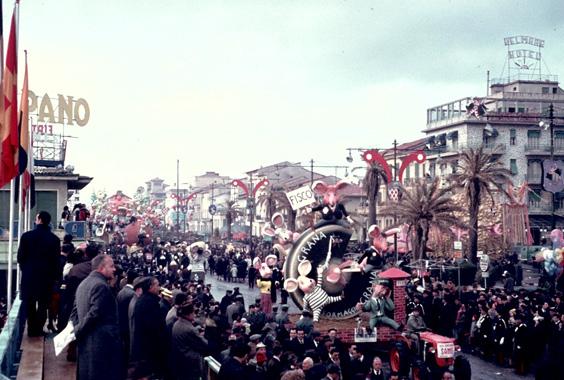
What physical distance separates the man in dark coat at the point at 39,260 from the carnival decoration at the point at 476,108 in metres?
65.4

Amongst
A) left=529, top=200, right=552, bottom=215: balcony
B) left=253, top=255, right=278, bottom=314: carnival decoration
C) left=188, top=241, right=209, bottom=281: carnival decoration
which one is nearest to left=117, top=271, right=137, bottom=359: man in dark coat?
left=253, top=255, right=278, bottom=314: carnival decoration

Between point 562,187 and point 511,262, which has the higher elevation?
point 562,187

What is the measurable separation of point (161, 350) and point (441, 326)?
53.4 ft

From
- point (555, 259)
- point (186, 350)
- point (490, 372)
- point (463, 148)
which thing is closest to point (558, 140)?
point (463, 148)

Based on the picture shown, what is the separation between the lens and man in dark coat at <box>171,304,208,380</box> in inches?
366

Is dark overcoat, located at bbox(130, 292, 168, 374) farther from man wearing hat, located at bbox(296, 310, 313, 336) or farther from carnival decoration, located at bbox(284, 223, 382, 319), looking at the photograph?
carnival decoration, located at bbox(284, 223, 382, 319)

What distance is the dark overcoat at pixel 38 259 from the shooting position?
35.7 feet

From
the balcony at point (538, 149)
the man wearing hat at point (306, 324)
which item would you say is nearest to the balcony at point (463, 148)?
the balcony at point (538, 149)

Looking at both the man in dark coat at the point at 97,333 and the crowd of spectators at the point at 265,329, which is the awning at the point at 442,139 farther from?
the man in dark coat at the point at 97,333

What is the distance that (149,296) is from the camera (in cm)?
920

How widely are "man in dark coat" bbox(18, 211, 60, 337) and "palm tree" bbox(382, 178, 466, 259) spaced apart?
3196 cm

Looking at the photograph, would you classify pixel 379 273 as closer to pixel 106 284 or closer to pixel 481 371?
pixel 481 371

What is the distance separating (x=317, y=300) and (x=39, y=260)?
1519 centimetres

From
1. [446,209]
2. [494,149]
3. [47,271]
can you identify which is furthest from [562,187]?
[47,271]
